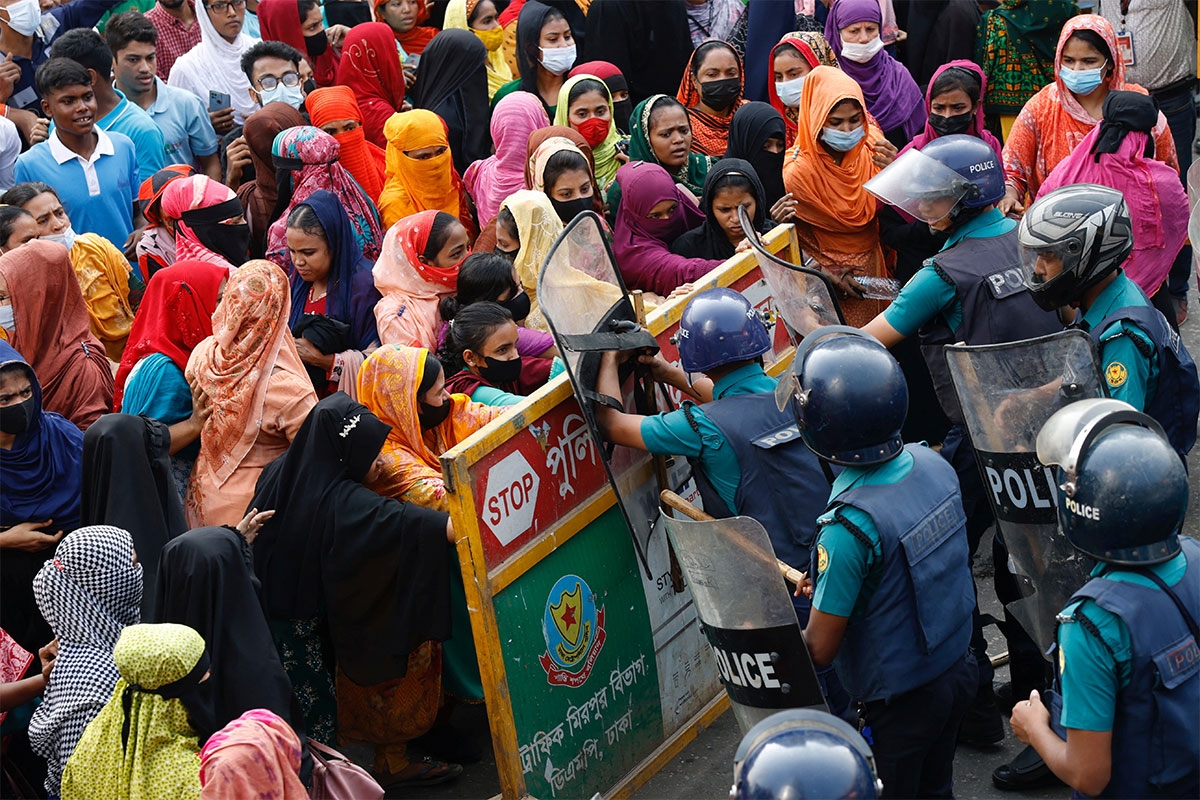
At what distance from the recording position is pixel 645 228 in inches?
251

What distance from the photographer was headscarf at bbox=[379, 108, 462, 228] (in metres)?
7.01

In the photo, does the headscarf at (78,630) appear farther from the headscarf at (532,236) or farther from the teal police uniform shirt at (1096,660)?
the teal police uniform shirt at (1096,660)

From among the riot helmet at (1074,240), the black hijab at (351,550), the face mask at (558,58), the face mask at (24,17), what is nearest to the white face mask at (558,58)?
the face mask at (558,58)

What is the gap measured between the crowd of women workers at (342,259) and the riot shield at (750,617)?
1.17m

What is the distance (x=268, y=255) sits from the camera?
251 inches

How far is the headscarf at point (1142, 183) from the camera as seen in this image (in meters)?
6.10

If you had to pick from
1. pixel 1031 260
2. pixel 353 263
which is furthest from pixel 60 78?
pixel 1031 260

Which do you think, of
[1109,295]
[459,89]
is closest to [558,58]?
[459,89]

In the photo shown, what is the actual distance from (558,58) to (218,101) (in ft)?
7.19

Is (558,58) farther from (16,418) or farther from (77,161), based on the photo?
(16,418)

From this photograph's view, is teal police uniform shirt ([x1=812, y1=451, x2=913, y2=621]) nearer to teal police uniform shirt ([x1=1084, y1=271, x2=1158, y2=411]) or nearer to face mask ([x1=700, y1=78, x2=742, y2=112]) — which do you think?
teal police uniform shirt ([x1=1084, y1=271, x2=1158, y2=411])

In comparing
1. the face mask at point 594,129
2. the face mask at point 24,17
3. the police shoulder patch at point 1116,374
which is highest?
the face mask at point 24,17

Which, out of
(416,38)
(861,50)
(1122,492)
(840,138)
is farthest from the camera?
(416,38)

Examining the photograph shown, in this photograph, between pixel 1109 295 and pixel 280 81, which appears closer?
pixel 1109 295
